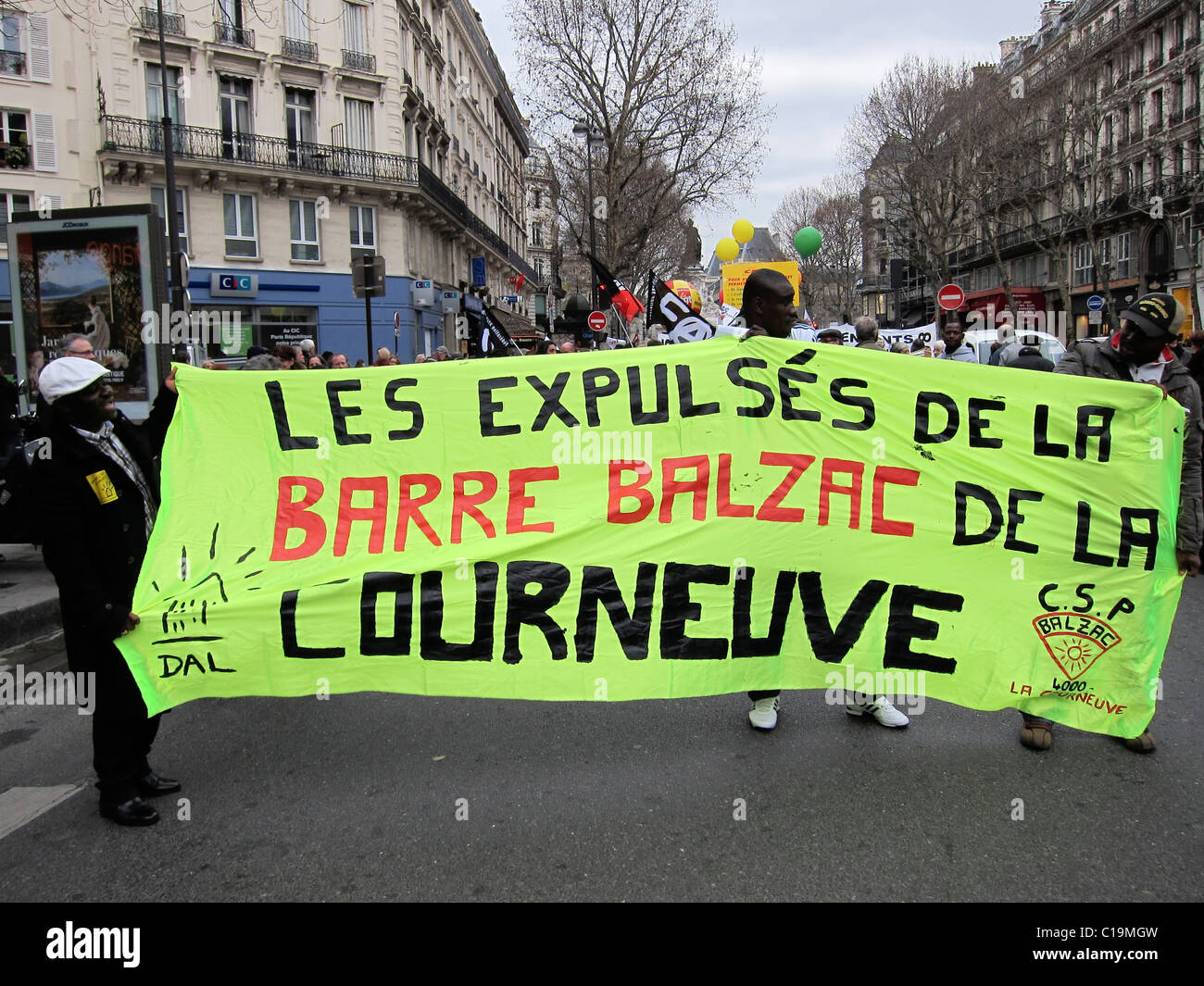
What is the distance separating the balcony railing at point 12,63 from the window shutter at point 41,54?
0.72 feet

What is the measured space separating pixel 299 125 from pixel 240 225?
4.57 metres

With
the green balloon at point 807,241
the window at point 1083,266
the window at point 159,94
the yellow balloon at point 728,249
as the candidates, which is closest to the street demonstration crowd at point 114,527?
the green balloon at point 807,241

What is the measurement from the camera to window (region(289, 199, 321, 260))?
32688 millimetres

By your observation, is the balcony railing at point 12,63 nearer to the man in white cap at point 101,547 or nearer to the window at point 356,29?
the window at point 356,29

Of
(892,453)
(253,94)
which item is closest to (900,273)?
(253,94)

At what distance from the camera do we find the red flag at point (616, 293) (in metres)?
11.3

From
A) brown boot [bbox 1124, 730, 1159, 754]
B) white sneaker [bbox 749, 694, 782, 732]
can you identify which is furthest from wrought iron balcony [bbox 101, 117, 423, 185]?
brown boot [bbox 1124, 730, 1159, 754]

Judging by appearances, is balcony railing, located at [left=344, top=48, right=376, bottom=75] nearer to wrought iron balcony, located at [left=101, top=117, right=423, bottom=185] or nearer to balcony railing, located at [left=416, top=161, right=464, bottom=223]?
wrought iron balcony, located at [left=101, top=117, right=423, bottom=185]

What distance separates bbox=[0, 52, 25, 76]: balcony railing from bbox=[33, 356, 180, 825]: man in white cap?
30819 millimetres

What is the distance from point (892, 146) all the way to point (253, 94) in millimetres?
26988

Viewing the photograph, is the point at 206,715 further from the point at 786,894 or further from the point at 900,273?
the point at 900,273

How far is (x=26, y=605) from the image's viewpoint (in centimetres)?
643

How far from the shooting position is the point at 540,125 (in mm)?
38375

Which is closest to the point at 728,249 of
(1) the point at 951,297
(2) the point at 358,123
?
(1) the point at 951,297
